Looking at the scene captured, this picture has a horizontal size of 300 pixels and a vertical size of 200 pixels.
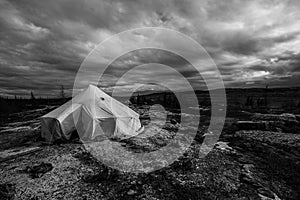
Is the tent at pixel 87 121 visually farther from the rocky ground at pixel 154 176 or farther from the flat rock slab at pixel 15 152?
the flat rock slab at pixel 15 152

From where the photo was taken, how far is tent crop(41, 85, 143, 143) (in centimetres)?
1037

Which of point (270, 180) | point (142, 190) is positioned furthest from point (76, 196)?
point (270, 180)

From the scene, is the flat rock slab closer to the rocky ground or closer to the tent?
the rocky ground

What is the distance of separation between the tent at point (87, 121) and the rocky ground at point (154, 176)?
3.02 ft

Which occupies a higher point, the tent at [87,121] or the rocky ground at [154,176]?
the tent at [87,121]

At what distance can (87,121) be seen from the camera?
10.6 metres

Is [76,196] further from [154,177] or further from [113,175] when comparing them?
[154,177]

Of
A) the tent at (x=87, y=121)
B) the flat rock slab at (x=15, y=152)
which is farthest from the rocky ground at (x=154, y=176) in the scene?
the tent at (x=87, y=121)

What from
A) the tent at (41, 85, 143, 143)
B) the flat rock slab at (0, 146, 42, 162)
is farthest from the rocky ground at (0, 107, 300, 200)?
the tent at (41, 85, 143, 143)

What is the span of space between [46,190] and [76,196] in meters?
1.25

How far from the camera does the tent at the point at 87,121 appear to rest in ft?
34.0

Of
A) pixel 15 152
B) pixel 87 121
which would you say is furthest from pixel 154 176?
pixel 15 152

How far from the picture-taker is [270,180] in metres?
6.82

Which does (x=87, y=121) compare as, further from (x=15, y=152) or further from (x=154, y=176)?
(x=154, y=176)
